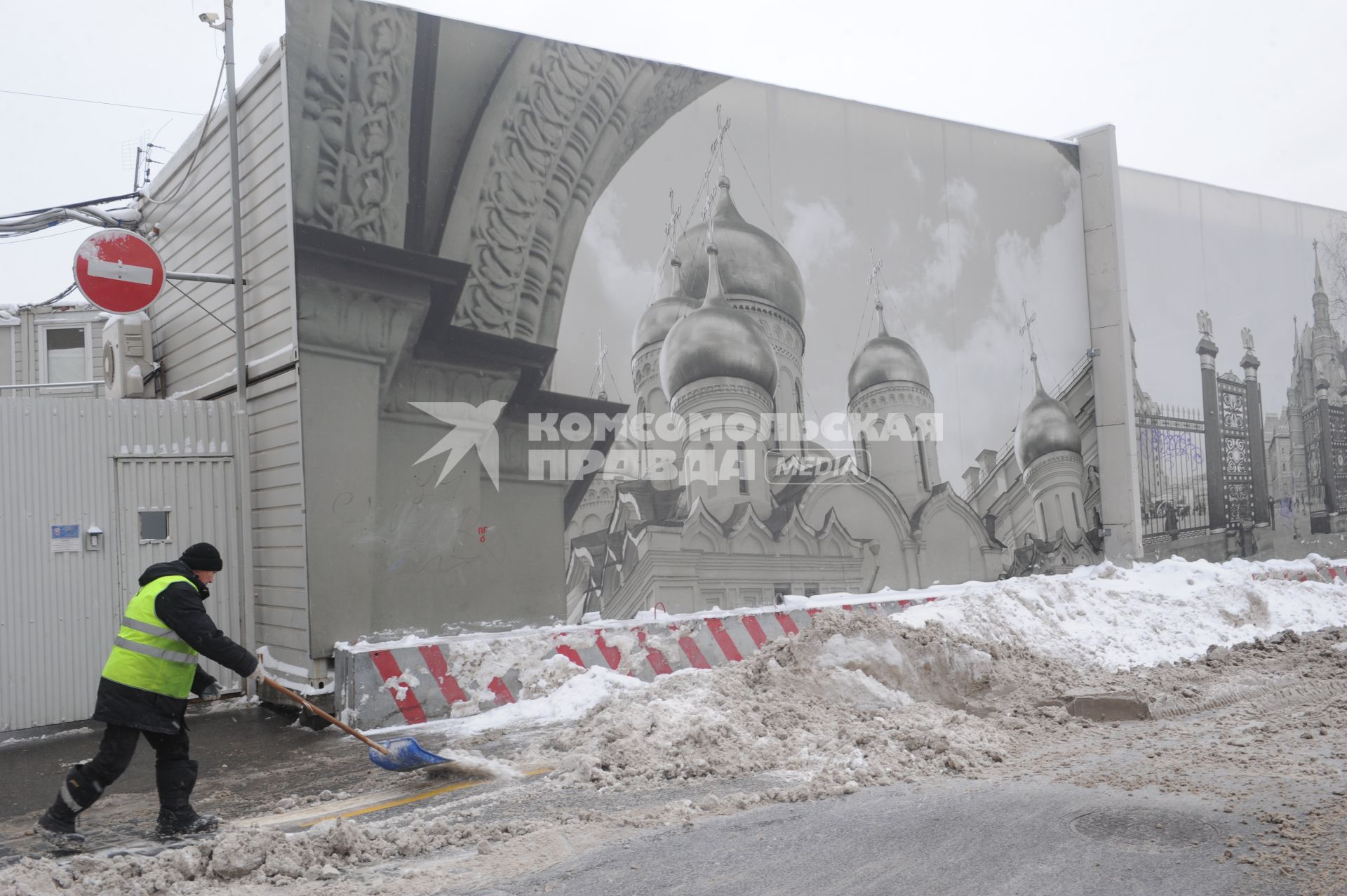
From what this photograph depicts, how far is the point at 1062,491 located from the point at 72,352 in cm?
2104

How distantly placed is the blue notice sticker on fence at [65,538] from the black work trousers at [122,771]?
4661 mm

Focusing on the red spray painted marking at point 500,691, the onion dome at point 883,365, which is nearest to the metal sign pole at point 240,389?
the red spray painted marking at point 500,691

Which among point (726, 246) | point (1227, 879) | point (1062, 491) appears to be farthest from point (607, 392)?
point (1062, 491)

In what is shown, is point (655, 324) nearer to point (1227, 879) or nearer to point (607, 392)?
point (607, 392)

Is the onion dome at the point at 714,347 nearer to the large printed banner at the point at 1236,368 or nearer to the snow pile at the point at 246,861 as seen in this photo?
the snow pile at the point at 246,861

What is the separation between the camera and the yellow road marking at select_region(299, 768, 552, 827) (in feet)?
19.2

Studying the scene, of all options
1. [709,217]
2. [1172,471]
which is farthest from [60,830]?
[1172,471]

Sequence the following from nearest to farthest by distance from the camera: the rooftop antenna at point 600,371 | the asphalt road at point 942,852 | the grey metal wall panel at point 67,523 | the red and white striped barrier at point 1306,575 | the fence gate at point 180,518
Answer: the asphalt road at point 942,852 < the grey metal wall panel at point 67,523 < the fence gate at point 180,518 < the rooftop antenna at point 600,371 < the red and white striped barrier at point 1306,575

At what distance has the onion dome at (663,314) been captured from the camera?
10.9 m

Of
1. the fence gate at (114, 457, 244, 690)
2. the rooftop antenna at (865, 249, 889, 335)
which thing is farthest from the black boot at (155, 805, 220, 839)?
the rooftop antenna at (865, 249, 889, 335)

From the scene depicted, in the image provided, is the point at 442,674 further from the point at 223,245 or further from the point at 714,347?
the point at 223,245

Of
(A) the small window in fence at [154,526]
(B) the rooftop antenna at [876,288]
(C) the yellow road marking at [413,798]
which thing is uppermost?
(B) the rooftop antenna at [876,288]

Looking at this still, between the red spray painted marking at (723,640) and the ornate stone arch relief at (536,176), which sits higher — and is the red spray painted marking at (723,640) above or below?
below

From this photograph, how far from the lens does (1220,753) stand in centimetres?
642
